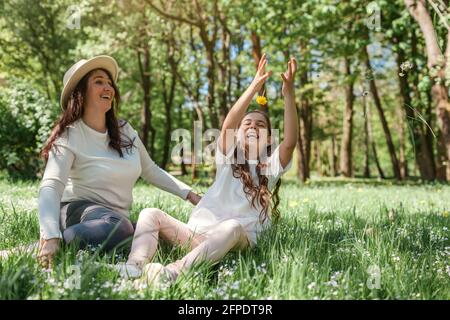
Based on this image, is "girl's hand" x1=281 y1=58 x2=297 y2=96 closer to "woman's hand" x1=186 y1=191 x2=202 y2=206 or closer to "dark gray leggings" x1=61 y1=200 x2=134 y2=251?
"woman's hand" x1=186 y1=191 x2=202 y2=206

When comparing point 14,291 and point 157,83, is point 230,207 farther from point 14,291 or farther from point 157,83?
point 157,83

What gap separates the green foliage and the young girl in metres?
9.11

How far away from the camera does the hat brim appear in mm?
3685

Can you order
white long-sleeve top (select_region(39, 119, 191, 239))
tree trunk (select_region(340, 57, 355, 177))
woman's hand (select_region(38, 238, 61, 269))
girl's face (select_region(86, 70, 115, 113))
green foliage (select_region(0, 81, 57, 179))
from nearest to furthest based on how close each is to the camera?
1. woman's hand (select_region(38, 238, 61, 269))
2. white long-sleeve top (select_region(39, 119, 191, 239))
3. girl's face (select_region(86, 70, 115, 113))
4. green foliage (select_region(0, 81, 57, 179))
5. tree trunk (select_region(340, 57, 355, 177))

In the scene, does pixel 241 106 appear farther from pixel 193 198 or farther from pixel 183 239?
pixel 183 239

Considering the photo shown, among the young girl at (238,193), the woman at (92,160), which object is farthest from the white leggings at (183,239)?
the woman at (92,160)

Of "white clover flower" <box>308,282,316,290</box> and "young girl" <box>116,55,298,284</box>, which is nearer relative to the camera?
"white clover flower" <box>308,282,316,290</box>

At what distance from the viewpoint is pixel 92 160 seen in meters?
3.65

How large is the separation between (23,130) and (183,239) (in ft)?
32.4

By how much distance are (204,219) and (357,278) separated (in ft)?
4.06

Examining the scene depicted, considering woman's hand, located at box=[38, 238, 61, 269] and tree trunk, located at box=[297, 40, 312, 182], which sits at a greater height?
tree trunk, located at box=[297, 40, 312, 182]

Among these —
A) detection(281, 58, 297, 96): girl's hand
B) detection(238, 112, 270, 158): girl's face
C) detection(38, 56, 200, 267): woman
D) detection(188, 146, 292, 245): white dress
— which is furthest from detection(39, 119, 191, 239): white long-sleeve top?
detection(281, 58, 297, 96): girl's hand

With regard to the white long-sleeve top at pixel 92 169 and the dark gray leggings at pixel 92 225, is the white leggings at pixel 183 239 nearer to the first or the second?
the dark gray leggings at pixel 92 225

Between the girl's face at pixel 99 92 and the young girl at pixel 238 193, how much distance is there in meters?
0.93
